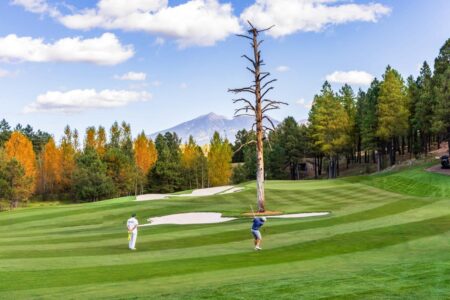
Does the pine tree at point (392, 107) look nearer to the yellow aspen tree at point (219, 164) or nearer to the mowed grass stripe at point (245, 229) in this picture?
the yellow aspen tree at point (219, 164)

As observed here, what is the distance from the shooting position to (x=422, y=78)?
78000 mm

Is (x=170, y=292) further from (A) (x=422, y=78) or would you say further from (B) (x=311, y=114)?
(B) (x=311, y=114)

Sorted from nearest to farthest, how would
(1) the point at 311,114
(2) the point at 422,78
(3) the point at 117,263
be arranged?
(3) the point at 117,263 < (2) the point at 422,78 < (1) the point at 311,114

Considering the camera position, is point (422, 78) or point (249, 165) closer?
point (422, 78)

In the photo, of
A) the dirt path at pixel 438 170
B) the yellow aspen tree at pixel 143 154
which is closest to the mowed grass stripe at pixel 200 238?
the dirt path at pixel 438 170

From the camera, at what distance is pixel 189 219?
3478 centimetres

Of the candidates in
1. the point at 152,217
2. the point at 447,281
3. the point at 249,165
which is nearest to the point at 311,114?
the point at 249,165

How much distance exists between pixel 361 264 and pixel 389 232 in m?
7.69

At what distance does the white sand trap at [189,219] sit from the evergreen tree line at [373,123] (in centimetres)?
2121

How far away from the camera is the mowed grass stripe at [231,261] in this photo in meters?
15.4

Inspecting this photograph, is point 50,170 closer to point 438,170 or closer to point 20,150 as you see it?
point 20,150

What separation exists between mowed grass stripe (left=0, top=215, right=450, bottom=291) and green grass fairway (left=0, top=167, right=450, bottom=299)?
37 millimetres

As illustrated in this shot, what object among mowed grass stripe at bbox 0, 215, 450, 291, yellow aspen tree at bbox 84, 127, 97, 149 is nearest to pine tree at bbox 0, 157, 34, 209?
yellow aspen tree at bbox 84, 127, 97, 149

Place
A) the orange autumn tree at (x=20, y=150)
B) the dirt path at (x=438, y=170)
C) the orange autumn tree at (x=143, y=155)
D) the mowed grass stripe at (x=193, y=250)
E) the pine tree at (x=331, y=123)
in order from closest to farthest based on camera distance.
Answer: the mowed grass stripe at (x=193, y=250), the dirt path at (x=438, y=170), the pine tree at (x=331, y=123), the orange autumn tree at (x=20, y=150), the orange autumn tree at (x=143, y=155)
